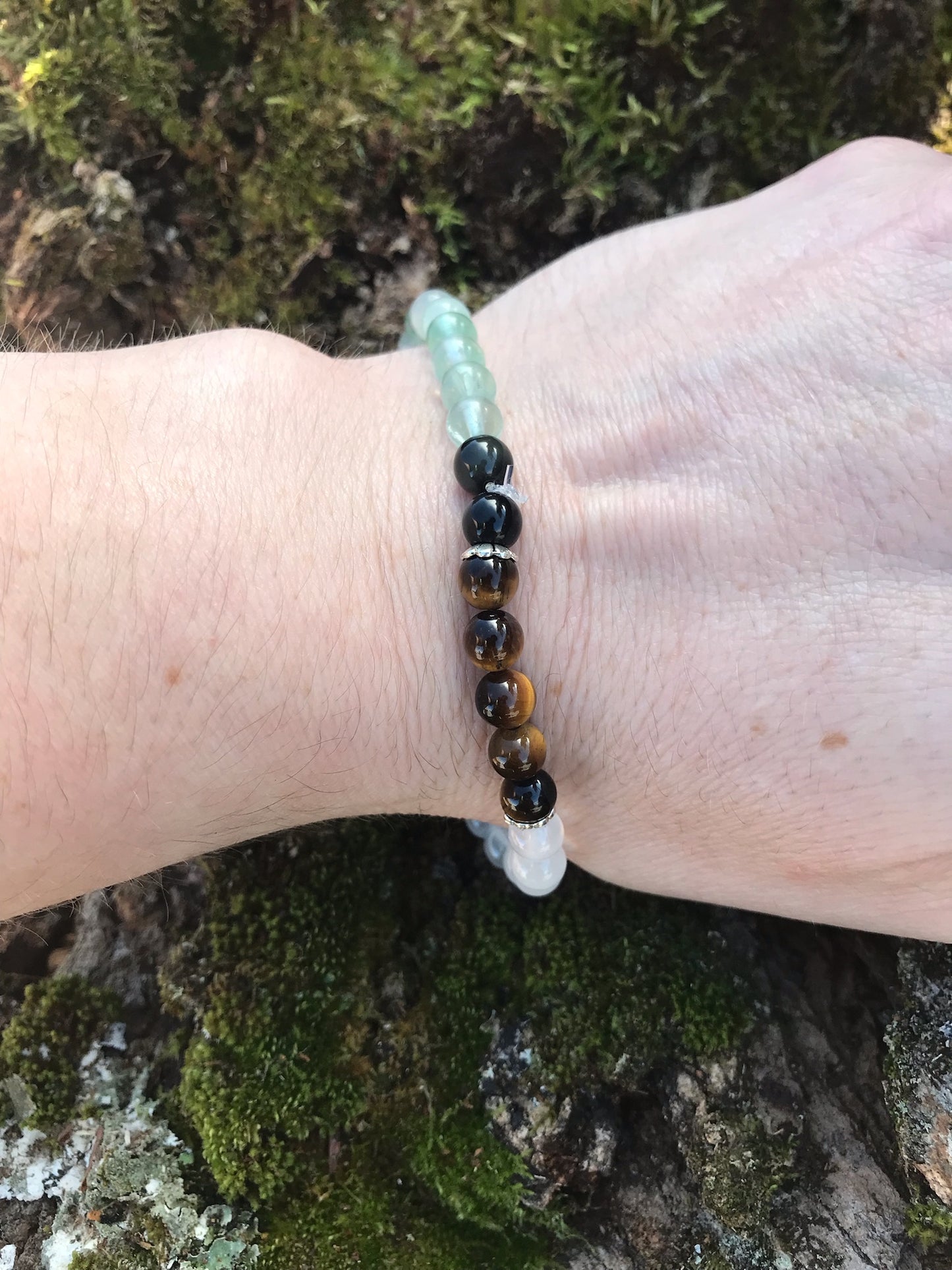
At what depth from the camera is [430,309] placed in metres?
2.31

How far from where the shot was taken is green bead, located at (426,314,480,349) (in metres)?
2.22

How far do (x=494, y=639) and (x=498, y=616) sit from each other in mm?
54

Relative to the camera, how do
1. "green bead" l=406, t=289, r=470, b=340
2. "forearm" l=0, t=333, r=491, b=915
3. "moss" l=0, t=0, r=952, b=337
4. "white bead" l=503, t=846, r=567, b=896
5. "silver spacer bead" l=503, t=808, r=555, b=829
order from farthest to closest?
"moss" l=0, t=0, r=952, b=337 → "green bead" l=406, t=289, r=470, b=340 → "white bead" l=503, t=846, r=567, b=896 → "silver spacer bead" l=503, t=808, r=555, b=829 → "forearm" l=0, t=333, r=491, b=915

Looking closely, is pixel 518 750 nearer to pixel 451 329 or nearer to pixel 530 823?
pixel 530 823

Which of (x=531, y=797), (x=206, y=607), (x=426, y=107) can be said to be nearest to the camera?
(x=206, y=607)

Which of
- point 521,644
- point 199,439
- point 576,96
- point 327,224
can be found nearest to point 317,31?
point 327,224

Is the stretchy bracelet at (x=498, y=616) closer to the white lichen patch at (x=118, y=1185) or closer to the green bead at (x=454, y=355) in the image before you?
the green bead at (x=454, y=355)

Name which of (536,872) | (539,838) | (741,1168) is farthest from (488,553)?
(741,1168)

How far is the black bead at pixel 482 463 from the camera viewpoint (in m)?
1.99

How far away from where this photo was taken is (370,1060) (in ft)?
7.54

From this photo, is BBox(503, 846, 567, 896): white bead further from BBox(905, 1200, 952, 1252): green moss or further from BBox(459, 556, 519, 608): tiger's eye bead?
BBox(905, 1200, 952, 1252): green moss

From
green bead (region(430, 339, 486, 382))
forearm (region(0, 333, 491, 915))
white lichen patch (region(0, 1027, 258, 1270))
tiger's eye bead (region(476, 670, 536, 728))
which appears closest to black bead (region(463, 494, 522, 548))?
forearm (region(0, 333, 491, 915))

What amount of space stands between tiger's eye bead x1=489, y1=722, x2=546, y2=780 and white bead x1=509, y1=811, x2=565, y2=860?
0.50ft

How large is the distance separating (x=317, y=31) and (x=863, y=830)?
8.03 feet
